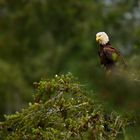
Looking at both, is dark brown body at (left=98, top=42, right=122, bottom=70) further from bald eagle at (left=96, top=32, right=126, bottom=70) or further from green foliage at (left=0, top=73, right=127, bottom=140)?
green foliage at (left=0, top=73, right=127, bottom=140)

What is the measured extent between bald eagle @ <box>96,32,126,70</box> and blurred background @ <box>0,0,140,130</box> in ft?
52.6

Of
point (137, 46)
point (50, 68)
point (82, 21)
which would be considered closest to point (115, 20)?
point (82, 21)

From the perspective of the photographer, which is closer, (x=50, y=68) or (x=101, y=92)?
(x=101, y=92)

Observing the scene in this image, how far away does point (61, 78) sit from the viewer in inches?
304

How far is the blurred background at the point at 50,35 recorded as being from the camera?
2628 cm

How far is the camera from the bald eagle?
7.76m

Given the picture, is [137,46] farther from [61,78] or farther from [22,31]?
[22,31]

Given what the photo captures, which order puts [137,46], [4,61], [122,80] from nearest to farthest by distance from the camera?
[122,80] < [137,46] < [4,61]

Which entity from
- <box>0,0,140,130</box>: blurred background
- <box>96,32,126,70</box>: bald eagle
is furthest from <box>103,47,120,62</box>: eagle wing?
<box>0,0,140,130</box>: blurred background

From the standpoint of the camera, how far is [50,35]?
29.7m

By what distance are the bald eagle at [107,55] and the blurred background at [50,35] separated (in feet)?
52.6

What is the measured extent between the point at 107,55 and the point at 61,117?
1.07 meters

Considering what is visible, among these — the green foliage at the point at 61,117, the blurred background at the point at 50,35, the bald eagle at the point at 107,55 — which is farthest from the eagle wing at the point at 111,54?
the blurred background at the point at 50,35

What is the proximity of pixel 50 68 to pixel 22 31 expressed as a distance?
197 centimetres
